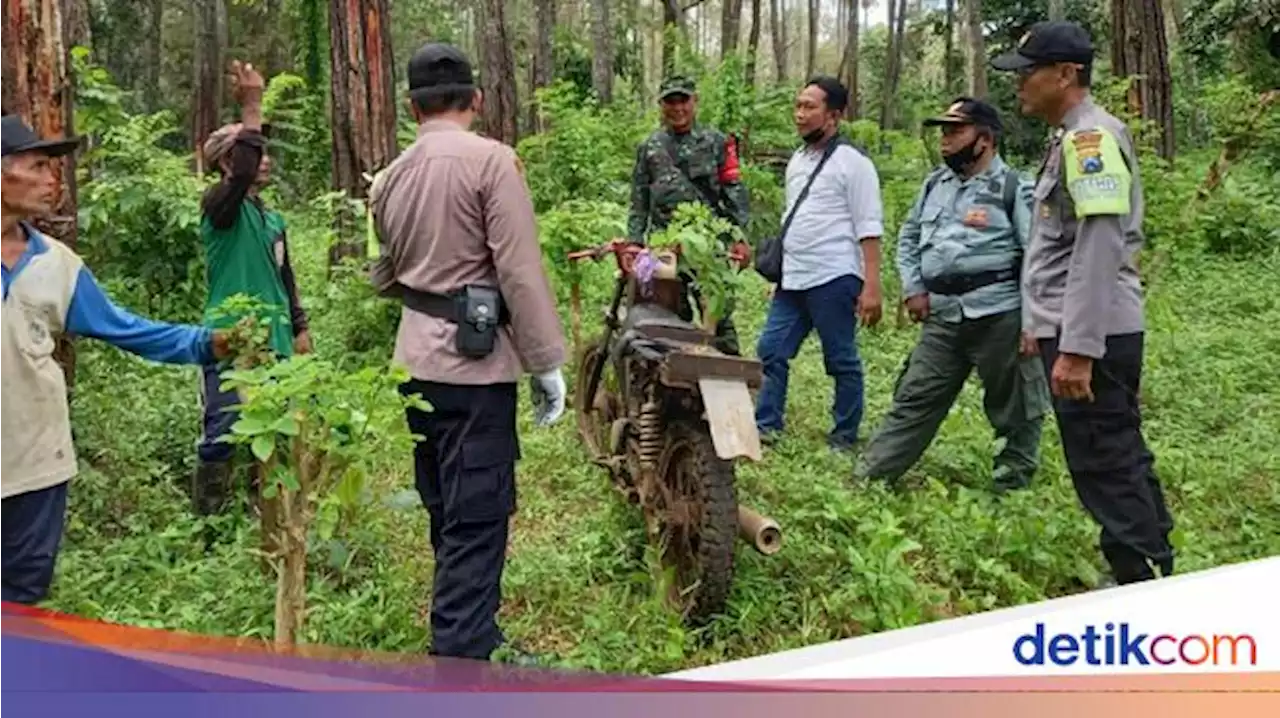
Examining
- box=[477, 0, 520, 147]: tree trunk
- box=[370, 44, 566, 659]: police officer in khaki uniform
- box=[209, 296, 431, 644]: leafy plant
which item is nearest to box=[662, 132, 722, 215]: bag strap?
box=[370, 44, 566, 659]: police officer in khaki uniform

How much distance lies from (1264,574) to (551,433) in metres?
3.80

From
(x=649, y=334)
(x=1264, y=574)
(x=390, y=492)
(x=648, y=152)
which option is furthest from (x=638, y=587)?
(x=648, y=152)

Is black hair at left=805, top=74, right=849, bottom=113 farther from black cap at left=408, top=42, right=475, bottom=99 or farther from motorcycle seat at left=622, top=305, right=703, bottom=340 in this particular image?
black cap at left=408, top=42, right=475, bottom=99

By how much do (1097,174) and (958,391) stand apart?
1683 millimetres

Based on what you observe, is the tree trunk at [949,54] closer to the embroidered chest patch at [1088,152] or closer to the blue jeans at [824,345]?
the blue jeans at [824,345]

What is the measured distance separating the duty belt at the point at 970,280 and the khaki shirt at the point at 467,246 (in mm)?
2116

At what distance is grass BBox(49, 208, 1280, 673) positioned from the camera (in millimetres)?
4023

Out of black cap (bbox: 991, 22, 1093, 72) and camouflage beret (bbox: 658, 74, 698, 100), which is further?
camouflage beret (bbox: 658, 74, 698, 100)

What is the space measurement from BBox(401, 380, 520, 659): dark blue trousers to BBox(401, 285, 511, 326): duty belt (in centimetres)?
21

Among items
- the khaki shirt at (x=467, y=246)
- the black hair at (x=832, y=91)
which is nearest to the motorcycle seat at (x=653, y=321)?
the khaki shirt at (x=467, y=246)

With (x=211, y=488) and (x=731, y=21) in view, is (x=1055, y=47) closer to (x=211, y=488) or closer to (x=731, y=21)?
(x=211, y=488)

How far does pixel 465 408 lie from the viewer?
11.9ft

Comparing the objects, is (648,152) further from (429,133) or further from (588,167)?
(588,167)

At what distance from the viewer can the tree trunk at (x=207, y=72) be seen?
77.7 ft
